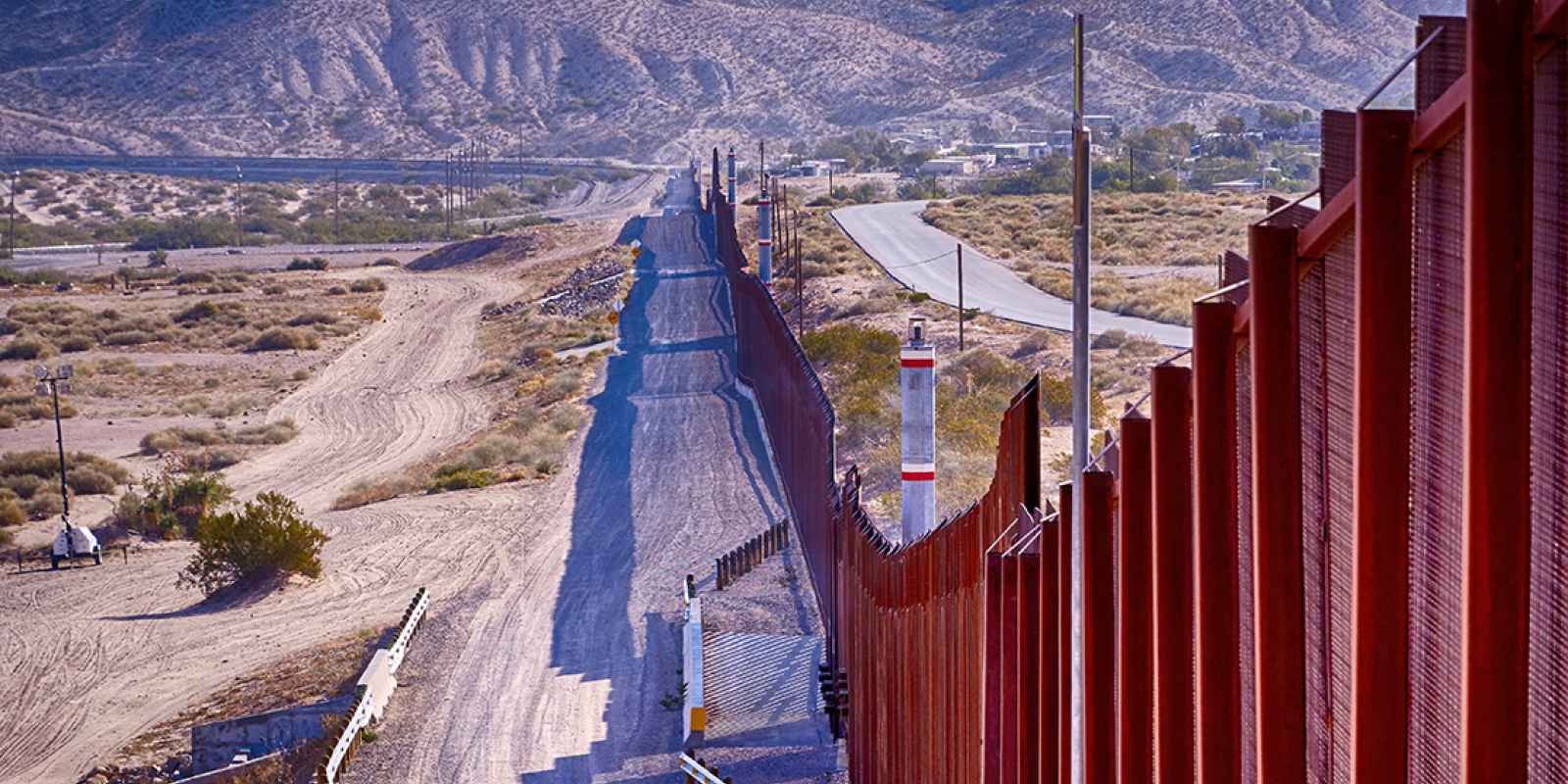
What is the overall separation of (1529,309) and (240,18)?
643 feet

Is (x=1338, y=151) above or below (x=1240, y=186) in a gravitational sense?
below

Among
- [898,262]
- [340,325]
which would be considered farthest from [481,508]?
[340,325]

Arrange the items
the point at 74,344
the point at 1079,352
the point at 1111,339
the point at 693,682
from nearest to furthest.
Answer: the point at 1079,352 < the point at 693,682 < the point at 1111,339 < the point at 74,344

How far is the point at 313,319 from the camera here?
7075cm

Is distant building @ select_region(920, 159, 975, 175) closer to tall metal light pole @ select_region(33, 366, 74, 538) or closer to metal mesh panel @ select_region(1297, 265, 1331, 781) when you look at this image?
tall metal light pole @ select_region(33, 366, 74, 538)

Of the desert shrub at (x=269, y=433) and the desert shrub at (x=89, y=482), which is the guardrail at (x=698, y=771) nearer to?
the desert shrub at (x=89, y=482)

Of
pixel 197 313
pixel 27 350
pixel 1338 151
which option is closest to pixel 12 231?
pixel 197 313

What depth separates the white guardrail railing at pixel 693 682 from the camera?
60.5 feet

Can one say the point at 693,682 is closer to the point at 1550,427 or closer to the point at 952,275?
the point at 1550,427

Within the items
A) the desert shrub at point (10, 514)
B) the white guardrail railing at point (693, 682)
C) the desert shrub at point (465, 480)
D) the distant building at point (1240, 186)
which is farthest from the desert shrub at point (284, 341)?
the white guardrail railing at point (693, 682)

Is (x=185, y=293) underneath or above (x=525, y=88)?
underneath

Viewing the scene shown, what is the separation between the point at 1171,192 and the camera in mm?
78438

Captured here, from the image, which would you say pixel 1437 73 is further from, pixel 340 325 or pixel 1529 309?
pixel 340 325

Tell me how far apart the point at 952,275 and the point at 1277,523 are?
5078 cm
